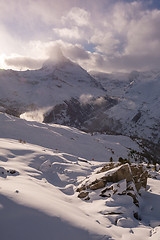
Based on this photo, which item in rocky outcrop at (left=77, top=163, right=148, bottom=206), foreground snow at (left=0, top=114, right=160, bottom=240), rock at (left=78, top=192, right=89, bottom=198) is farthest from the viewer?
rock at (left=78, top=192, right=89, bottom=198)

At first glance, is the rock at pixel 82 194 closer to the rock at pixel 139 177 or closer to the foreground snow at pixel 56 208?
the foreground snow at pixel 56 208

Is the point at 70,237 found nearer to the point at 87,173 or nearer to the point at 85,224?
the point at 85,224

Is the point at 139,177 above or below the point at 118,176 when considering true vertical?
below

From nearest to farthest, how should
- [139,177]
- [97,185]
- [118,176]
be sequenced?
[97,185] < [118,176] < [139,177]

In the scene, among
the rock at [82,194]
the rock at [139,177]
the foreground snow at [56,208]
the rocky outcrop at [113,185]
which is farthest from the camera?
the rock at [139,177]

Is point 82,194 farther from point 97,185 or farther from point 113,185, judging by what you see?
point 113,185

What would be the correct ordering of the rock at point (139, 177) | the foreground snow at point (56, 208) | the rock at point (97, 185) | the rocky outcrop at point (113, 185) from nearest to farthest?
the foreground snow at point (56, 208) < the rocky outcrop at point (113, 185) < the rock at point (97, 185) < the rock at point (139, 177)

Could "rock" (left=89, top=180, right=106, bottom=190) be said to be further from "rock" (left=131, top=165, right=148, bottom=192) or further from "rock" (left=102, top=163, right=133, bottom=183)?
"rock" (left=131, top=165, right=148, bottom=192)

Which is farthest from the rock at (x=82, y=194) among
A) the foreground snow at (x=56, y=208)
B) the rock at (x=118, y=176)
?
the rock at (x=118, y=176)

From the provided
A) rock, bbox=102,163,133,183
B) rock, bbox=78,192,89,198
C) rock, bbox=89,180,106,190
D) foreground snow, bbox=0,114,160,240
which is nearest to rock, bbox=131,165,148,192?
foreground snow, bbox=0,114,160,240

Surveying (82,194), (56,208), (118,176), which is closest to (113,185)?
(118,176)

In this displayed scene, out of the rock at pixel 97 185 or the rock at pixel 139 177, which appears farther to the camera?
the rock at pixel 139 177

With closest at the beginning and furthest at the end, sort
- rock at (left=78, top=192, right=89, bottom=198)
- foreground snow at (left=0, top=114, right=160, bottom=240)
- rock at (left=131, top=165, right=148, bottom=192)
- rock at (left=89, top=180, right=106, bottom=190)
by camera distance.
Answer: foreground snow at (left=0, top=114, right=160, bottom=240) < rock at (left=78, top=192, right=89, bottom=198) < rock at (left=89, top=180, right=106, bottom=190) < rock at (left=131, top=165, right=148, bottom=192)

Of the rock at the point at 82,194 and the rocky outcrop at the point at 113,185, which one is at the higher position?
the rocky outcrop at the point at 113,185
